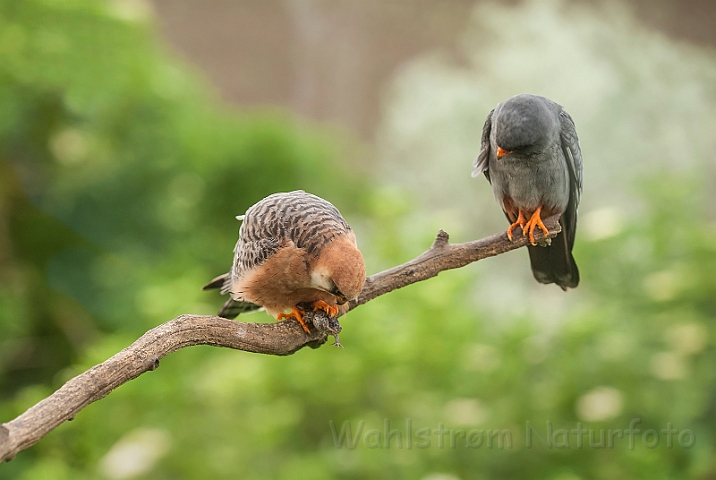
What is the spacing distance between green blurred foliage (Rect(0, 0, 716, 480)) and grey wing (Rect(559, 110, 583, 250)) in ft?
3.95

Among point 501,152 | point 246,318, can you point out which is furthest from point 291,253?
point 246,318

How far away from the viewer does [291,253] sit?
1.21 m

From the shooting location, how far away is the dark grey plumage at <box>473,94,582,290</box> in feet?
4.24

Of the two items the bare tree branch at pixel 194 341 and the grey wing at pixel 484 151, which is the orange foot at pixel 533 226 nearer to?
the bare tree branch at pixel 194 341

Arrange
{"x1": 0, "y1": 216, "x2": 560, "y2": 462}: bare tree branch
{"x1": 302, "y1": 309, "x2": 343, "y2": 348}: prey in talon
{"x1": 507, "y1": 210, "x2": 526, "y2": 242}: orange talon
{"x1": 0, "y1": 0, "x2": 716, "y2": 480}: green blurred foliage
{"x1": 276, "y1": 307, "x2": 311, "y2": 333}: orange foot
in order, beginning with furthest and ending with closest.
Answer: {"x1": 0, "y1": 0, "x2": 716, "y2": 480}: green blurred foliage < {"x1": 507, "y1": 210, "x2": 526, "y2": 242}: orange talon < {"x1": 276, "y1": 307, "x2": 311, "y2": 333}: orange foot < {"x1": 302, "y1": 309, "x2": 343, "y2": 348}: prey in talon < {"x1": 0, "y1": 216, "x2": 560, "y2": 462}: bare tree branch

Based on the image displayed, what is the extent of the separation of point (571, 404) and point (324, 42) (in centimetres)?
284

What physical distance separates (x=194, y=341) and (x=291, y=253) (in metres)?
0.26

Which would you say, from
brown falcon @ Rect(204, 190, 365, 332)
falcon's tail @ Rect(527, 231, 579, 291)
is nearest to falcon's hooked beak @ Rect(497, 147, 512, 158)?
falcon's tail @ Rect(527, 231, 579, 291)

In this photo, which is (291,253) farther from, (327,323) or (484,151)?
(484,151)

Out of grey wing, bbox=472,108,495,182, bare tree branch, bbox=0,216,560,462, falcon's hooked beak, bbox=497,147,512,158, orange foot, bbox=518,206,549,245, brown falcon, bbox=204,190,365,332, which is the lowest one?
bare tree branch, bbox=0,216,560,462

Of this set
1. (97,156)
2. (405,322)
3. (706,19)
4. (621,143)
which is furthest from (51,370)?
(706,19)

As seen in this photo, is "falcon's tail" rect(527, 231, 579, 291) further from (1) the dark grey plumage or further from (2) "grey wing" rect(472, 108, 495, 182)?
(2) "grey wing" rect(472, 108, 495, 182)

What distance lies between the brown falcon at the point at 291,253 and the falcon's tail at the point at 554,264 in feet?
1.38

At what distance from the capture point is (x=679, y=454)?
2.53 m
